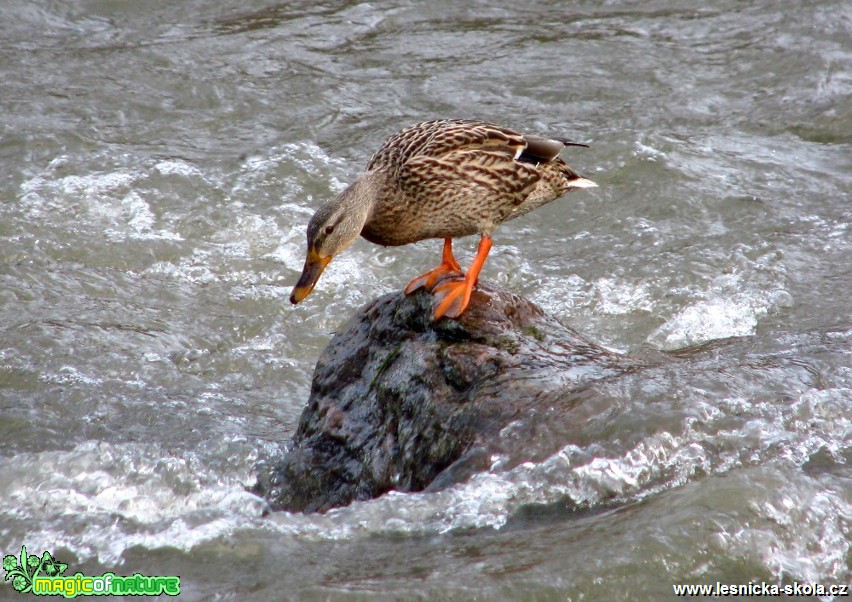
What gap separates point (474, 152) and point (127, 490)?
77.3 inches

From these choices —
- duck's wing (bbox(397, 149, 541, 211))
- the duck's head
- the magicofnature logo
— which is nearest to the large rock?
the duck's head

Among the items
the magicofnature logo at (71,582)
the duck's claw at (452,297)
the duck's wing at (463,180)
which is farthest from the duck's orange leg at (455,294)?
the magicofnature logo at (71,582)

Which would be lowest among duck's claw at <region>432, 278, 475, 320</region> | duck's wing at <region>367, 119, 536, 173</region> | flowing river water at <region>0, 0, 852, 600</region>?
flowing river water at <region>0, 0, 852, 600</region>

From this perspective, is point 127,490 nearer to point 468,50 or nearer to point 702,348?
point 702,348

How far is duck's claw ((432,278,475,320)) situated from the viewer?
165 inches

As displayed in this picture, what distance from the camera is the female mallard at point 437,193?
4453 millimetres

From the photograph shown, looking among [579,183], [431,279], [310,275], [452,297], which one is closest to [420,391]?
[452,297]

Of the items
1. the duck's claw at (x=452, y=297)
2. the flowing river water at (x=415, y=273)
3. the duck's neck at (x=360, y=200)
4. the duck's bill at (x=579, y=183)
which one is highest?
the duck's neck at (x=360, y=200)

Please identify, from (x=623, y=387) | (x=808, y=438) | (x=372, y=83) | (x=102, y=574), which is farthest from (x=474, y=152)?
(x=372, y=83)

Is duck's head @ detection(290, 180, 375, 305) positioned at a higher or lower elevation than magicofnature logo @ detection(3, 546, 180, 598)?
higher

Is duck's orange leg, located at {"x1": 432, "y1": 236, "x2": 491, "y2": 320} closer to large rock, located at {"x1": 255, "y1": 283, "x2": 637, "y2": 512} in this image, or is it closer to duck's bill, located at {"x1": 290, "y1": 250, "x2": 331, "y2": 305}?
large rock, located at {"x1": 255, "y1": 283, "x2": 637, "y2": 512}

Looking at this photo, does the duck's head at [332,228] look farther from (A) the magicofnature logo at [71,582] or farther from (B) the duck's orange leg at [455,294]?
(A) the magicofnature logo at [71,582]

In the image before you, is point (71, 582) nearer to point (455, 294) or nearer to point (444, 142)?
point (455, 294)

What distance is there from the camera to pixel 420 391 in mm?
4008
